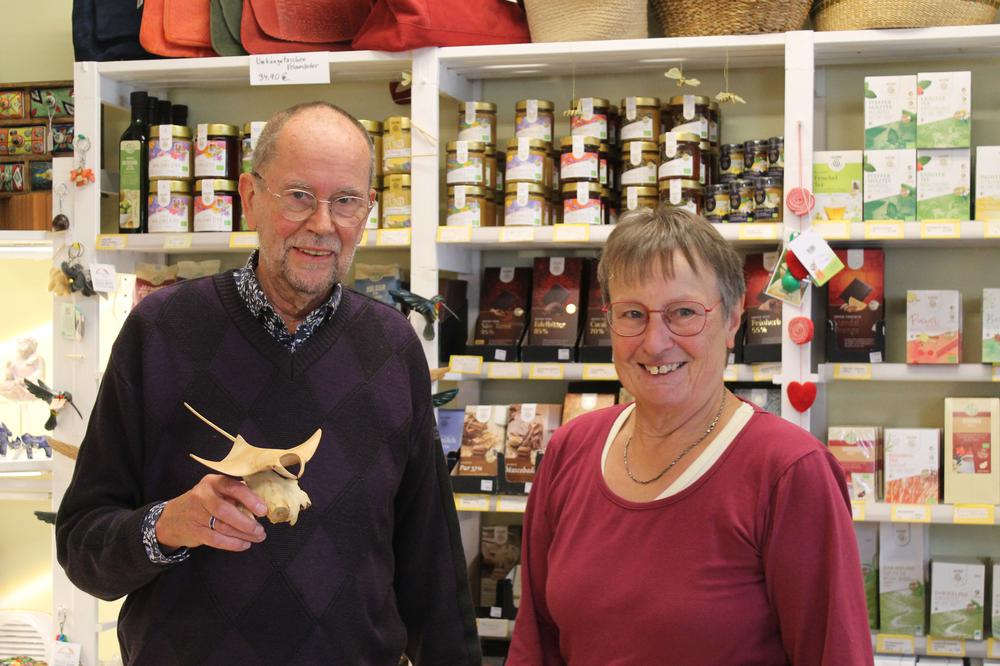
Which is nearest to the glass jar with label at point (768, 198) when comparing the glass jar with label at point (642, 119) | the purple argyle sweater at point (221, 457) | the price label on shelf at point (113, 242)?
the glass jar with label at point (642, 119)

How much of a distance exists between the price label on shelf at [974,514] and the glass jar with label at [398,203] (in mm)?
1808

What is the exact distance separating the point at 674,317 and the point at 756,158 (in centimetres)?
171

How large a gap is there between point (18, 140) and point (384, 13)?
141cm

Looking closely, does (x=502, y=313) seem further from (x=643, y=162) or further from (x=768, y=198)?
(x=768, y=198)

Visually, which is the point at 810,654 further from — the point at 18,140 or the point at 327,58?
the point at 18,140

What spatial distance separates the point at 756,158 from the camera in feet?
10.8

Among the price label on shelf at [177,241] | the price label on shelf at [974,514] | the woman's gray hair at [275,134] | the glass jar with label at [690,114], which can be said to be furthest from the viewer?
the price label on shelf at [177,241]

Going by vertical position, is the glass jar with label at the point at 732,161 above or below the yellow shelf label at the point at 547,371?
above

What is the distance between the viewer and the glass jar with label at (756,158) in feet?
10.8

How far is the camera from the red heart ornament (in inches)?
123

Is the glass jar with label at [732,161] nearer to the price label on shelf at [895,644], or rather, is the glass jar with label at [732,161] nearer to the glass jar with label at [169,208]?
the price label on shelf at [895,644]

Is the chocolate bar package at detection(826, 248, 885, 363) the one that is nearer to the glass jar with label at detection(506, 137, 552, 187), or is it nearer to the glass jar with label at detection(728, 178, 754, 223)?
the glass jar with label at detection(728, 178, 754, 223)

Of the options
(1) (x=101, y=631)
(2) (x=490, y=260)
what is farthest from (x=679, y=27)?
(1) (x=101, y=631)

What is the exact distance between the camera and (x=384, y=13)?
3402 millimetres
